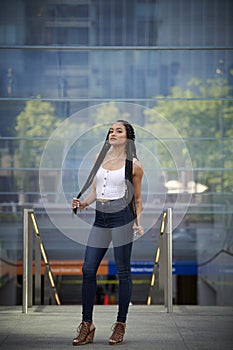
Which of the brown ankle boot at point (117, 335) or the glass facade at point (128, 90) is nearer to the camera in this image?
the brown ankle boot at point (117, 335)

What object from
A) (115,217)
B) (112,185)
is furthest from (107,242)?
(112,185)

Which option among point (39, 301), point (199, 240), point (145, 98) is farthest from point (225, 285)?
point (39, 301)

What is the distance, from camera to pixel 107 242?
196 inches

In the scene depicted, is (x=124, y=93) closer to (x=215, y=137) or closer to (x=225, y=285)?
(x=215, y=137)

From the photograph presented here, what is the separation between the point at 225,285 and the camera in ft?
36.0

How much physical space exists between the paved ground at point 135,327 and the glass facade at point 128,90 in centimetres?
332

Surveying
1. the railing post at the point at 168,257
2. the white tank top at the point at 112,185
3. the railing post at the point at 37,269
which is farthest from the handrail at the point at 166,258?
the white tank top at the point at 112,185

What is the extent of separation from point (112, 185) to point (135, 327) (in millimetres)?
1293

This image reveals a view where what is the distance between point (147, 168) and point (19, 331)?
15.8 ft

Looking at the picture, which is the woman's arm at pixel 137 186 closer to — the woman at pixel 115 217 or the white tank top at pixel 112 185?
the woman at pixel 115 217

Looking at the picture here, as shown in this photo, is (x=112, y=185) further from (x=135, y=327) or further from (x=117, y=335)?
(x=135, y=327)

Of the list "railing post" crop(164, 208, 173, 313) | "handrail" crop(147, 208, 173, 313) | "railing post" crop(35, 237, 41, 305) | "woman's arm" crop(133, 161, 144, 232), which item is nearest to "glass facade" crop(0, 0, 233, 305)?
"railing post" crop(35, 237, 41, 305)

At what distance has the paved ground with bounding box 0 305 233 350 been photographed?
5.01 m

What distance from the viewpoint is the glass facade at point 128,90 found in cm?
1027
